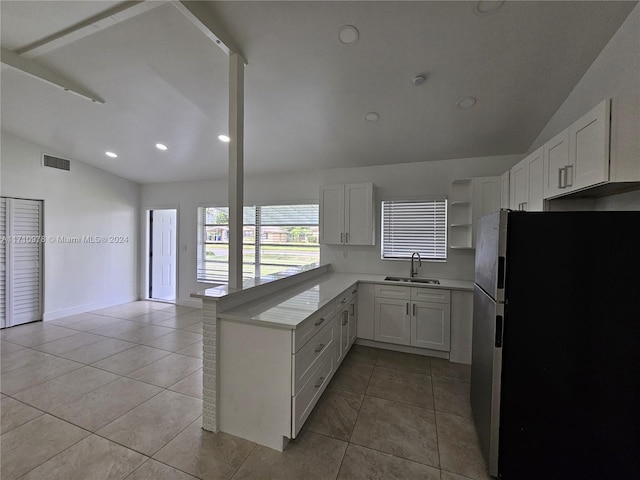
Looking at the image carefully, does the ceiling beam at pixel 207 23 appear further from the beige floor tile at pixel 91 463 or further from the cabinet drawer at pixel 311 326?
the beige floor tile at pixel 91 463

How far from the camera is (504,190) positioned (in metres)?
3.18

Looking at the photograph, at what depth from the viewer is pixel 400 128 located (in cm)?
321

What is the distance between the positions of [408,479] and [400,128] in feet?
10.7

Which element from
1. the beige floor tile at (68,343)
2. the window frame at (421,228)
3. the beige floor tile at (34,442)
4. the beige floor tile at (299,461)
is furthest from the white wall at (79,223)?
the window frame at (421,228)

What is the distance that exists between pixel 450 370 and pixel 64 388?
157 inches

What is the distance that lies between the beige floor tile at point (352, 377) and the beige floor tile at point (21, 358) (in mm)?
3433

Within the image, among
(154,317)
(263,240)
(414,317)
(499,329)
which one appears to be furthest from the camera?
(263,240)

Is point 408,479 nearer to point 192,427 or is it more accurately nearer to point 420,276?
point 192,427

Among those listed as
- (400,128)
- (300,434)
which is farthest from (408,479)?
(400,128)

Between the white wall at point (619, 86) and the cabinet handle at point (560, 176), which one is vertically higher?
the white wall at point (619, 86)

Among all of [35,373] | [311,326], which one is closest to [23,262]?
[35,373]

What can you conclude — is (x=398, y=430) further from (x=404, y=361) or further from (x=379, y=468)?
(x=404, y=361)

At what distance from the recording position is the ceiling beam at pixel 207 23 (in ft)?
5.97

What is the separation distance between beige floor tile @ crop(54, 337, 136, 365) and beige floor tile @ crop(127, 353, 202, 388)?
725mm
